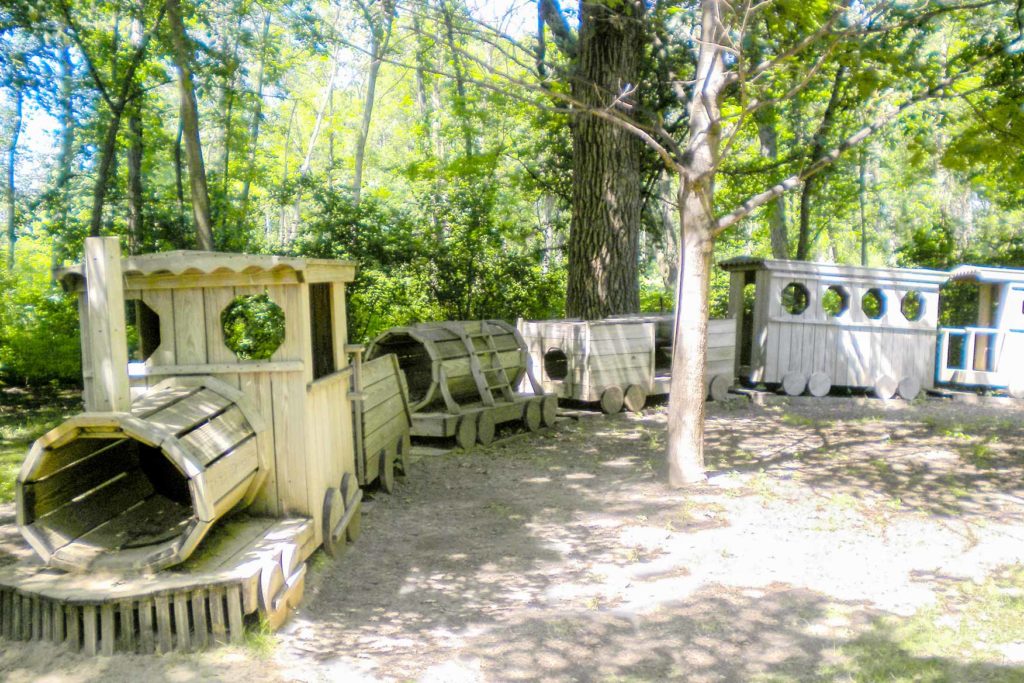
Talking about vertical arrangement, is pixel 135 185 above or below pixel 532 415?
above

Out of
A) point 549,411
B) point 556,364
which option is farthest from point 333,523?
point 556,364

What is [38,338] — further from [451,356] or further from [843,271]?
[843,271]

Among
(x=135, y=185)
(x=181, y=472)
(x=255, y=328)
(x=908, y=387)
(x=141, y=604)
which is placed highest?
(x=135, y=185)

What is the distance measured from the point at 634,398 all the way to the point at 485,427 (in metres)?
2.98

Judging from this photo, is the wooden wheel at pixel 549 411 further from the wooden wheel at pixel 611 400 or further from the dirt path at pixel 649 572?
the dirt path at pixel 649 572

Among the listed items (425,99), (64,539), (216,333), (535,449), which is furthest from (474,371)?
(425,99)

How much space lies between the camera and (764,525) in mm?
6441

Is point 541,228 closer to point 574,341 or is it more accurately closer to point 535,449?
point 574,341

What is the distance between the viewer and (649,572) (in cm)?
559

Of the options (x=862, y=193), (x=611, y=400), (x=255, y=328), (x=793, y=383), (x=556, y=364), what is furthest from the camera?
(x=862, y=193)

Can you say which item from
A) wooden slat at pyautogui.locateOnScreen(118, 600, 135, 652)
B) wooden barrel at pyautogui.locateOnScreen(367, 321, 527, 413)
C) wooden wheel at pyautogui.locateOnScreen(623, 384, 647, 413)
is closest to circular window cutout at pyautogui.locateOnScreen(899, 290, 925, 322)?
wooden wheel at pyautogui.locateOnScreen(623, 384, 647, 413)

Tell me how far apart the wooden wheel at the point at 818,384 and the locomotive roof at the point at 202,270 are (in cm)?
1039

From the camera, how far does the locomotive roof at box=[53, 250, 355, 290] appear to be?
495cm

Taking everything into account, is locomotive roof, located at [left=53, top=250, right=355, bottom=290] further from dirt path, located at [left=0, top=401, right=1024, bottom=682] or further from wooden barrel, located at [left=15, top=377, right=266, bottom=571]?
dirt path, located at [left=0, top=401, right=1024, bottom=682]
